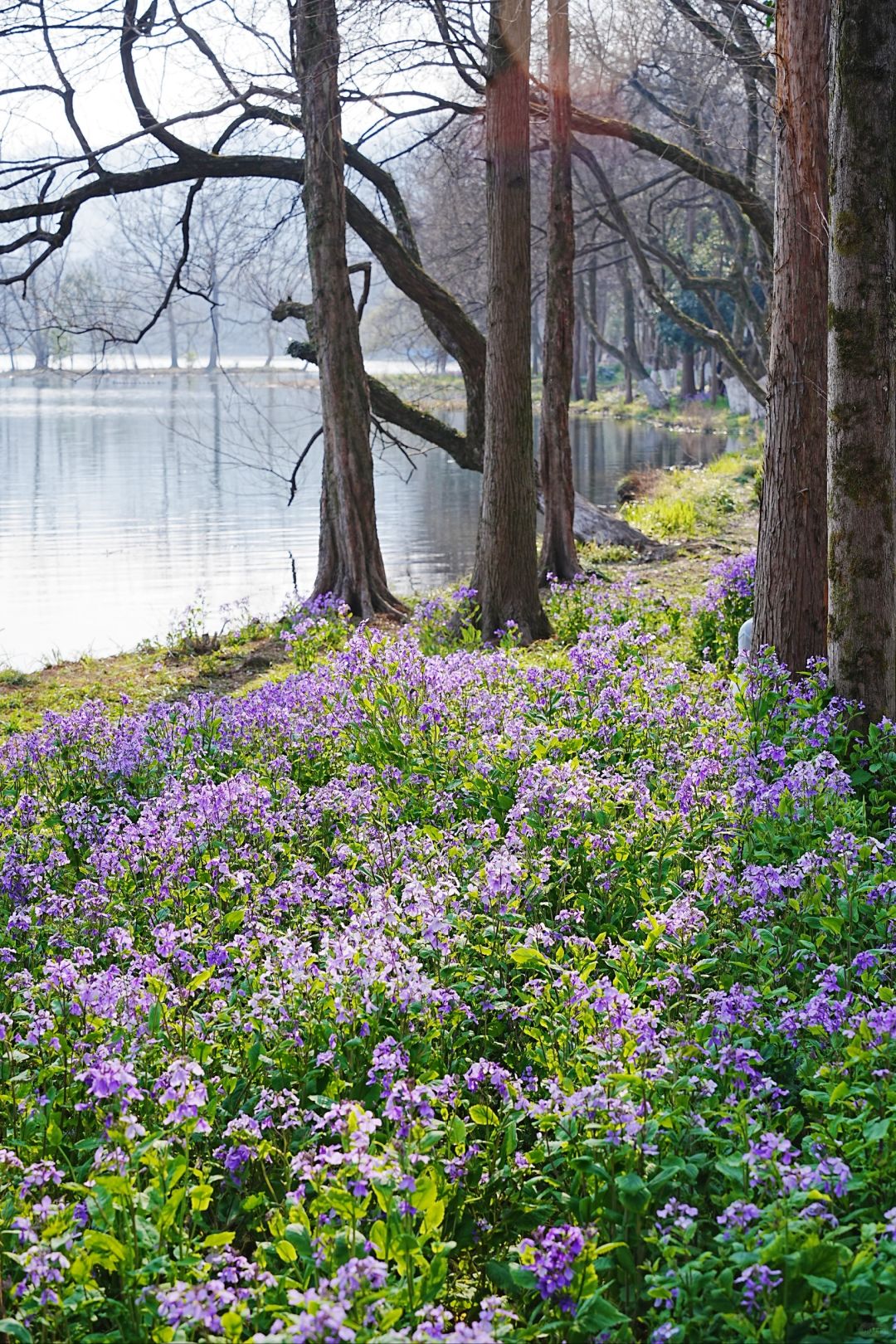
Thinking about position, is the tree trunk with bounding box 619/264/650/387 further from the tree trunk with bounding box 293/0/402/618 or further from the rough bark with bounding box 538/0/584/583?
the tree trunk with bounding box 293/0/402/618

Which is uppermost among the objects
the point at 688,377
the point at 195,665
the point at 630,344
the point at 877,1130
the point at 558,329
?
the point at 688,377

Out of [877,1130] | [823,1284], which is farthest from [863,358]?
[823,1284]

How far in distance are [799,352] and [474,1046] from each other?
15.8 feet

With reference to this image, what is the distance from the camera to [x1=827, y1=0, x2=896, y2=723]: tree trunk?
5.68m

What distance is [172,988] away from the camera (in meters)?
3.77

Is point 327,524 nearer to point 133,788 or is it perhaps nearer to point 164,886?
point 133,788

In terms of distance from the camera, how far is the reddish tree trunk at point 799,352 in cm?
711

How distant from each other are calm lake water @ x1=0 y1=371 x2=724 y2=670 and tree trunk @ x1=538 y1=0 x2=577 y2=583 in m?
2.16

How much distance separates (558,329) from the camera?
45.3 feet

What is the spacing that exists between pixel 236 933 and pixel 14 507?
73.2ft

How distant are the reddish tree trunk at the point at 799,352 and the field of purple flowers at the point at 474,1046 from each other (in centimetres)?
132

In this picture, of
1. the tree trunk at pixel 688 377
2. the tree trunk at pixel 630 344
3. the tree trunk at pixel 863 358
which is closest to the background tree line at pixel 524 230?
the tree trunk at pixel 863 358

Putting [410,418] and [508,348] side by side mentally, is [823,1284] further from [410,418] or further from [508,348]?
[410,418]

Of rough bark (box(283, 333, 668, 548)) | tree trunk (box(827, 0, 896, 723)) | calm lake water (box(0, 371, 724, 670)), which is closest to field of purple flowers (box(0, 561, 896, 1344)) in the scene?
tree trunk (box(827, 0, 896, 723))
